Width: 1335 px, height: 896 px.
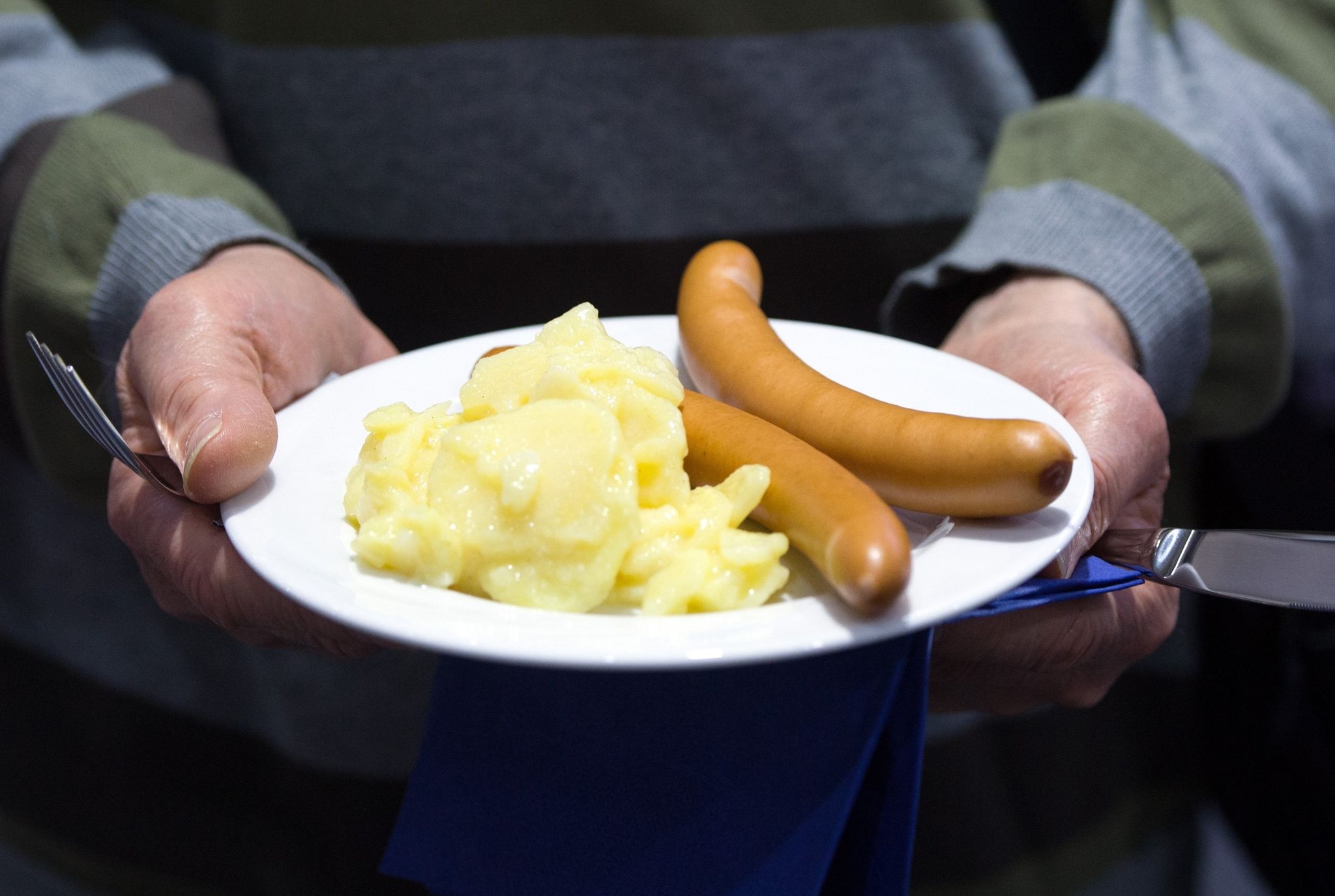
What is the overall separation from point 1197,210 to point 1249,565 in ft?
5.11

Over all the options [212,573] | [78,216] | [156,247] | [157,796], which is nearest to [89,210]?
[78,216]

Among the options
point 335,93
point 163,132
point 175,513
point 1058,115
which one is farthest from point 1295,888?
point 163,132

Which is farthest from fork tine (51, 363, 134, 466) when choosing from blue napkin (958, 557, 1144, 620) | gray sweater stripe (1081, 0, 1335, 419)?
gray sweater stripe (1081, 0, 1335, 419)

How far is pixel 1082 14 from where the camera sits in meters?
3.58

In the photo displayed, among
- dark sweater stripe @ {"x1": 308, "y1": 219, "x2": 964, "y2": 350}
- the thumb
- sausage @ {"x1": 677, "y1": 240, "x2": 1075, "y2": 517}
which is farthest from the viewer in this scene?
dark sweater stripe @ {"x1": 308, "y1": 219, "x2": 964, "y2": 350}

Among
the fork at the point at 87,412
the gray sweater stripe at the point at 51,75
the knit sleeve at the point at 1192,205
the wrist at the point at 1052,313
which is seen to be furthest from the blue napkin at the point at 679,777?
the gray sweater stripe at the point at 51,75

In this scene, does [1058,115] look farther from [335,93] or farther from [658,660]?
[658,660]

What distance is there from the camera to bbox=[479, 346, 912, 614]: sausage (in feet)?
4.16

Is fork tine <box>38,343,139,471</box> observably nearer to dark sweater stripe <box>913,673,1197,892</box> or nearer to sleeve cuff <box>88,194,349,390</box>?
sleeve cuff <box>88,194,349,390</box>

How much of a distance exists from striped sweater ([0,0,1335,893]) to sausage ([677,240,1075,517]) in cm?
100

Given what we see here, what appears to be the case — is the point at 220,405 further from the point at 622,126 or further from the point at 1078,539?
the point at 622,126

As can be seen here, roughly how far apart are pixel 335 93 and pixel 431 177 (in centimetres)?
41

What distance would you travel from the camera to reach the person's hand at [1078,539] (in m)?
1.88

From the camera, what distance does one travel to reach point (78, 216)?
2693 mm
